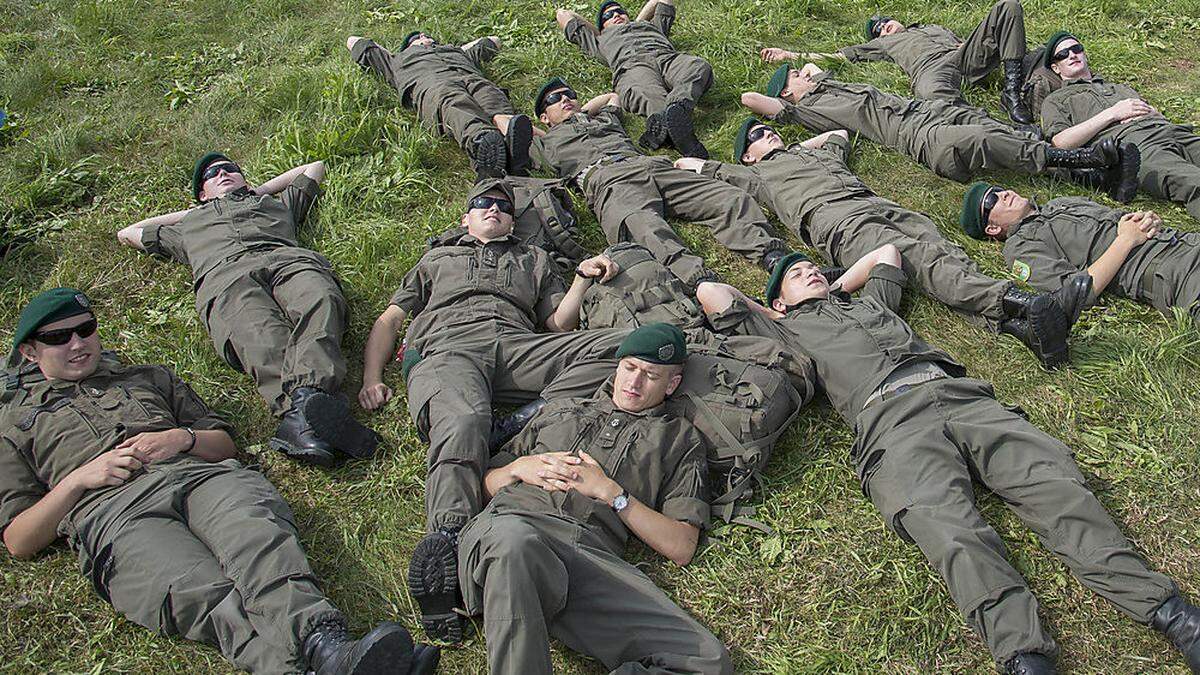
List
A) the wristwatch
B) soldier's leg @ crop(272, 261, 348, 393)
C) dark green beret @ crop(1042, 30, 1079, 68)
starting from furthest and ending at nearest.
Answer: dark green beret @ crop(1042, 30, 1079, 68) < soldier's leg @ crop(272, 261, 348, 393) < the wristwatch

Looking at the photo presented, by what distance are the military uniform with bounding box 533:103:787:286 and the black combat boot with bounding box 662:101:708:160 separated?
376 millimetres

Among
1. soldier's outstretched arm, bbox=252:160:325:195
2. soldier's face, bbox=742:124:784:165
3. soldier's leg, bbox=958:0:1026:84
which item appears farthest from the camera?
soldier's leg, bbox=958:0:1026:84

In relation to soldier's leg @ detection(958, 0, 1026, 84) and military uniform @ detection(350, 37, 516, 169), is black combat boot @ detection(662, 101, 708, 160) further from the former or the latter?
soldier's leg @ detection(958, 0, 1026, 84)

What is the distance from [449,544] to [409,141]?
4.58 meters

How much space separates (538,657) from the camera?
3611 mm

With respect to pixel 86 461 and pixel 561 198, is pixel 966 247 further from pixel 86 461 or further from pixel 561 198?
pixel 86 461

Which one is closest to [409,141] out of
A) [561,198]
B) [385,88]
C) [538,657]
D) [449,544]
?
[385,88]

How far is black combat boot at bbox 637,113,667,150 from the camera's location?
25.9 feet

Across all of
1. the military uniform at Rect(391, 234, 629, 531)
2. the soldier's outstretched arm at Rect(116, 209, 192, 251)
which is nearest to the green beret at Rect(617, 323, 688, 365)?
the military uniform at Rect(391, 234, 629, 531)

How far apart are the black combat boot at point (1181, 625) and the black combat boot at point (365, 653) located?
3.26m

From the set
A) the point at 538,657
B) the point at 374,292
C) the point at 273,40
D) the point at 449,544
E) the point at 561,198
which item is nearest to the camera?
the point at 538,657

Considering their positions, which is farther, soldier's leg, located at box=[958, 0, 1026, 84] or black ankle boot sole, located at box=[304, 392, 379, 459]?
soldier's leg, located at box=[958, 0, 1026, 84]

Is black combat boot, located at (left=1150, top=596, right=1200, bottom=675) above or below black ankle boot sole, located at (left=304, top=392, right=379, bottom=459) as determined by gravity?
below

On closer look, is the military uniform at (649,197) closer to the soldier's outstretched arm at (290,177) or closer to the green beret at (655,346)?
the green beret at (655,346)
